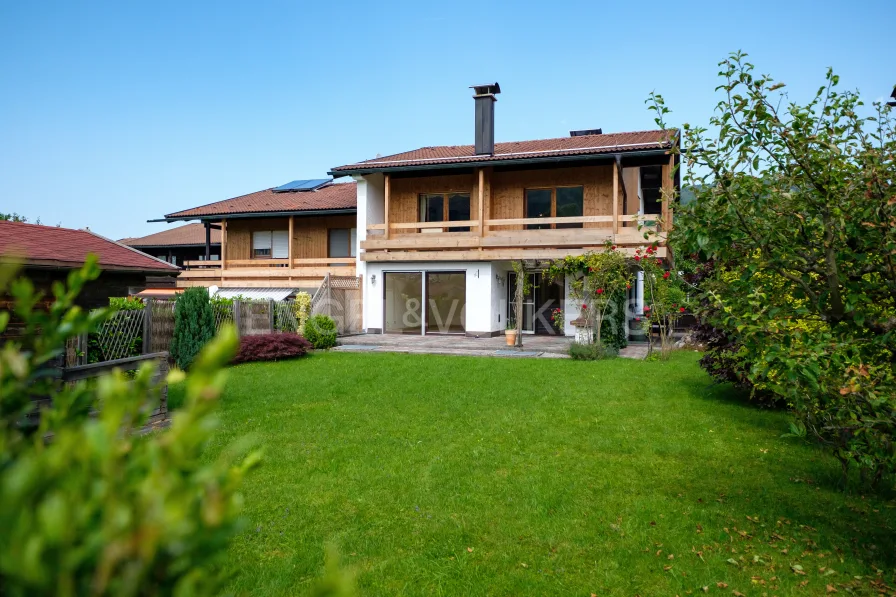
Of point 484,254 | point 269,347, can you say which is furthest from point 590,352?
point 269,347

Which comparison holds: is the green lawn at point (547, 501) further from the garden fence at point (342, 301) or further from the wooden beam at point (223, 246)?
the wooden beam at point (223, 246)

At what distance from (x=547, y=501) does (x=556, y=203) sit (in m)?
18.1

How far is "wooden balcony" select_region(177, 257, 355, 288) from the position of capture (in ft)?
81.3

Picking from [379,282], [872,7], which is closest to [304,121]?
[379,282]

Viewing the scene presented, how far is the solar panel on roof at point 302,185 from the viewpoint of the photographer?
29797mm

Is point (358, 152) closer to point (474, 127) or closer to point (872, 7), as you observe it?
point (474, 127)

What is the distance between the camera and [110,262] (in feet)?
25.3

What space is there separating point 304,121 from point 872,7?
25363 millimetres

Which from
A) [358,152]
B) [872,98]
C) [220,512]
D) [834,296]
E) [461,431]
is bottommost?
[461,431]

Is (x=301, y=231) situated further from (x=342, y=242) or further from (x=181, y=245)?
(x=181, y=245)

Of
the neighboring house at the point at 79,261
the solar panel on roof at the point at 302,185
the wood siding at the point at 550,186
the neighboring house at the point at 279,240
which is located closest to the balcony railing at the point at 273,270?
the neighboring house at the point at 279,240

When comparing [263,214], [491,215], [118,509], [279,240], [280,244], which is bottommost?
[118,509]

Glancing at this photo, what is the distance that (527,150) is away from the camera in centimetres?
2345

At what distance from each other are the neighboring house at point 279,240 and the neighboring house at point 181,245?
5.16 meters
